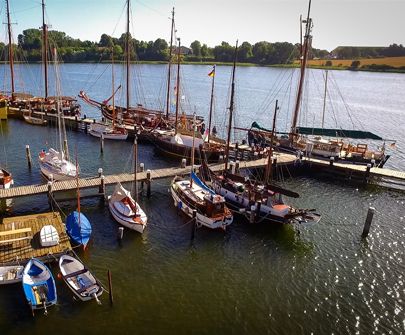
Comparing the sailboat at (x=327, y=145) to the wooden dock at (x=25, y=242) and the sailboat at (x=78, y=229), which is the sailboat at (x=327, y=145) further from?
the wooden dock at (x=25, y=242)

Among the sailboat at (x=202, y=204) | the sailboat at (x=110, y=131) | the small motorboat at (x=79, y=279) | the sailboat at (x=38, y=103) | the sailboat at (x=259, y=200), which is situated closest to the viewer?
the small motorboat at (x=79, y=279)

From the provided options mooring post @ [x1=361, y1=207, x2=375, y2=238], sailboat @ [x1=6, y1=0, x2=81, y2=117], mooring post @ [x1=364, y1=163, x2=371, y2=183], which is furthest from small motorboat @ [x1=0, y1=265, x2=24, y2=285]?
sailboat @ [x1=6, y1=0, x2=81, y2=117]

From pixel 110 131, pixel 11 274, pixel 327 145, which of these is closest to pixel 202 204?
pixel 11 274

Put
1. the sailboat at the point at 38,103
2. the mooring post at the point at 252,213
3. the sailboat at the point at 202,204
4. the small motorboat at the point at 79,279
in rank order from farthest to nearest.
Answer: the sailboat at the point at 38,103, the mooring post at the point at 252,213, the sailboat at the point at 202,204, the small motorboat at the point at 79,279

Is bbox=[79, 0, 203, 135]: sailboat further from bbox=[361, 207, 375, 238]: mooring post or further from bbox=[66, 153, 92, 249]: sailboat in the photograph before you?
bbox=[361, 207, 375, 238]: mooring post

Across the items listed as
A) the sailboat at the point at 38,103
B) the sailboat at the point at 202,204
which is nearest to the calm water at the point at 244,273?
the sailboat at the point at 202,204

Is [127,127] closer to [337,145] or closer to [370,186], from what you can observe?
[337,145]
